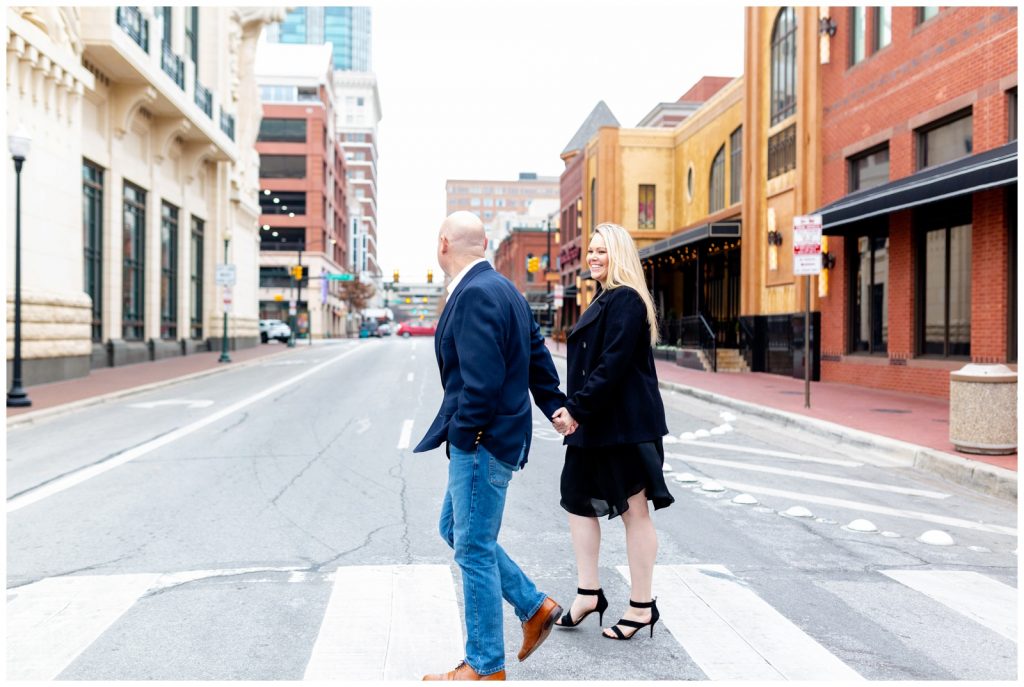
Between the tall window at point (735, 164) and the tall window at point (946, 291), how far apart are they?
586 inches

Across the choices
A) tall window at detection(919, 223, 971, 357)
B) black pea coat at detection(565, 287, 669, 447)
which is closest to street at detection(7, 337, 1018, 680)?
black pea coat at detection(565, 287, 669, 447)

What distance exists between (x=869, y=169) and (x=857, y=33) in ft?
11.0

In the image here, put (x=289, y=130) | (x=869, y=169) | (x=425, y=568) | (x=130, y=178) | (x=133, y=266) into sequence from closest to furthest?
(x=425, y=568), (x=869, y=169), (x=130, y=178), (x=133, y=266), (x=289, y=130)

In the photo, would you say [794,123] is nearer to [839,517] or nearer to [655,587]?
[839,517]

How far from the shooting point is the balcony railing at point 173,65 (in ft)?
91.7

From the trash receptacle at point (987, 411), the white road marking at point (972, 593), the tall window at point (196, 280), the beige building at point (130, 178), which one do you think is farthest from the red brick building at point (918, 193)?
the tall window at point (196, 280)

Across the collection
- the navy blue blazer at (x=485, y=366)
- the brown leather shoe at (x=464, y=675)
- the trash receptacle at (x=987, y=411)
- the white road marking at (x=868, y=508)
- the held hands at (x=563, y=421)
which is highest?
the navy blue blazer at (x=485, y=366)

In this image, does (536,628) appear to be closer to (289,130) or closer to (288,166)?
(288,166)

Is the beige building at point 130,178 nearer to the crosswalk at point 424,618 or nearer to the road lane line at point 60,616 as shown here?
the road lane line at point 60,616

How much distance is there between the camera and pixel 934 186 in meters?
13.1

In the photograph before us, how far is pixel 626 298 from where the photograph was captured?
13.3ft

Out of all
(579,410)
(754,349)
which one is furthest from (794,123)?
(579,410)

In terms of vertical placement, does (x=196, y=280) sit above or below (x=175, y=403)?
above

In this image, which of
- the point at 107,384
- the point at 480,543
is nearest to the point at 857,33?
the point at 107,384
